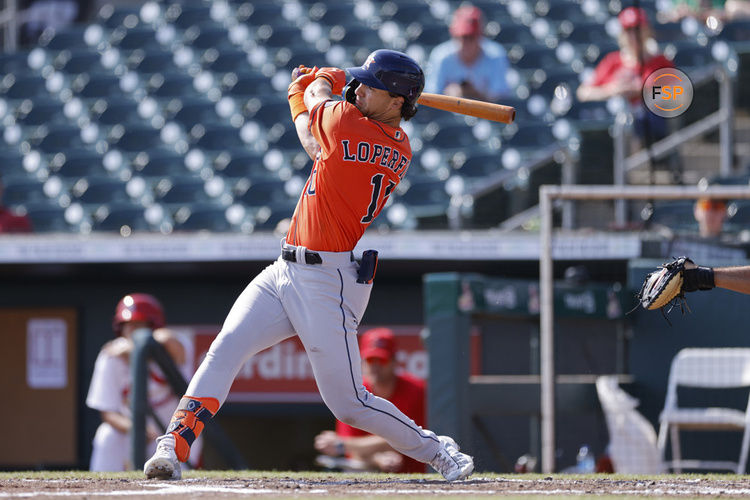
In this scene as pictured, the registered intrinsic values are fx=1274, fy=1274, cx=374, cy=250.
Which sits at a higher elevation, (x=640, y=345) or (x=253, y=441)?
(x=640, y=345)

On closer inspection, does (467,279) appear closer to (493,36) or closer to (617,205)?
(617,205)

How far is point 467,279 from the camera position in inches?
265

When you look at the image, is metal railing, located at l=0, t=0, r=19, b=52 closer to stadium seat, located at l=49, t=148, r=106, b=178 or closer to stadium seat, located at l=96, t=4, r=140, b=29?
stadium seat, located at l=96, t=4, r=140, b=29

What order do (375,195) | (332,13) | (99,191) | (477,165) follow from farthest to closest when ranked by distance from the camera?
(332,13) < (99,191) < (477,165) < (375,195)

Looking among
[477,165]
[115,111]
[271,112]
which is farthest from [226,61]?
[477,165]

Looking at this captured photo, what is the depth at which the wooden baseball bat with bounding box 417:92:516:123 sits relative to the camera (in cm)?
459

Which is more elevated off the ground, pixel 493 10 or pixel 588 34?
pixel 493 10

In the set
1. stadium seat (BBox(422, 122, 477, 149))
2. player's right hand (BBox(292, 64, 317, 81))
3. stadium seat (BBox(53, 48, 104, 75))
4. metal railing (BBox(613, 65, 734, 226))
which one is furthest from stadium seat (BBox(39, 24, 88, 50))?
player's right hand (BBox(292, 64, 317, 81))

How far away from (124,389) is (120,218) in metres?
2.76

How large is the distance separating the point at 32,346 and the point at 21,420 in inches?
20.1

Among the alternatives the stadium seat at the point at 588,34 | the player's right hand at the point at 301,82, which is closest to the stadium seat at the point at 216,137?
the stadium seat at the point at 588,34

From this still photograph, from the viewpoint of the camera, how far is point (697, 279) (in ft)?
14.8

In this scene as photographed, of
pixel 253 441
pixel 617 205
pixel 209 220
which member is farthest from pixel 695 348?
pixel 209 220

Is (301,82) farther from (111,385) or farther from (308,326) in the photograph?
(111,385)
